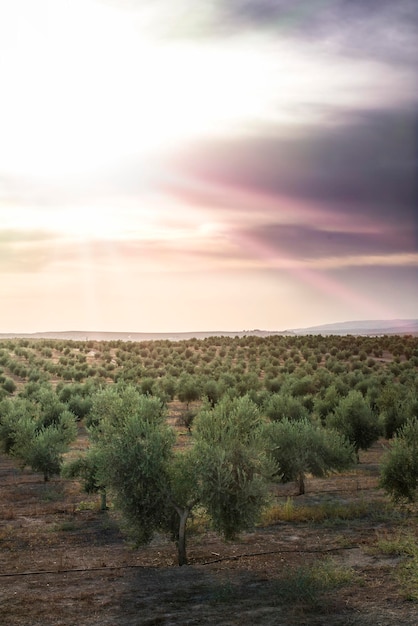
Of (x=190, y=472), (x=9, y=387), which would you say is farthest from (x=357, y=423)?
(x=9, y=387)

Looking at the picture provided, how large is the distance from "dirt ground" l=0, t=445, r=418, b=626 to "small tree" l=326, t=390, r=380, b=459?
902cm

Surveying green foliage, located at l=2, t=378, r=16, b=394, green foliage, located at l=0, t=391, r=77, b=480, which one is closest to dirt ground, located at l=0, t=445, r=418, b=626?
green foliage, located at l=0, t=391, r=77, b=480

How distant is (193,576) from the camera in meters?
18.5

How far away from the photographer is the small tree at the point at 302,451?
28.7 metres

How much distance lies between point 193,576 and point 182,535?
1312 millimetres

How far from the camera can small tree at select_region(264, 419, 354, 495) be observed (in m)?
28.7

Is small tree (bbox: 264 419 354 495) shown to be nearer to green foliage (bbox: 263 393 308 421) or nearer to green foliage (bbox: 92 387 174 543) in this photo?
green foliage (bbox: 92 387 174 543)

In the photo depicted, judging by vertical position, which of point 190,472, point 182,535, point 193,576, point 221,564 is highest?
point 190,472

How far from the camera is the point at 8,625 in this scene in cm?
1541

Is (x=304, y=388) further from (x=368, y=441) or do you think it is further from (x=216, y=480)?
(x=216, y=480)

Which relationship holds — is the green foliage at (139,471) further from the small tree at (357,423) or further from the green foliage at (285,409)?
the green foliage at (285,409)

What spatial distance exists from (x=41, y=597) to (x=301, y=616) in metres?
6.47

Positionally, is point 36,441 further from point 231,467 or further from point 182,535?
point 231,467

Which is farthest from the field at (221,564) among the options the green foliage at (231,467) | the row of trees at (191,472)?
the green foliage at (231,467)
